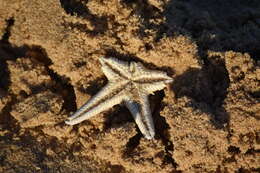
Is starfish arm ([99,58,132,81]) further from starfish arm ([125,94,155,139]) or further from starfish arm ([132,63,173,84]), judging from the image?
starfish arm ([125,94,155,139])

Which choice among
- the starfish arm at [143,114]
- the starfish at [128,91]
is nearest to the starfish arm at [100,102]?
the starfish at [128,91]

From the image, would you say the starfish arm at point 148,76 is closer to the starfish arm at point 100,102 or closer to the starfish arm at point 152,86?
the starfish arm at point 152,86

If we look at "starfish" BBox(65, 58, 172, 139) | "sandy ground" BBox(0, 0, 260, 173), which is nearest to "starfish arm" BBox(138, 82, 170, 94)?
"starfish" BBox(65, 58, 172, 139)

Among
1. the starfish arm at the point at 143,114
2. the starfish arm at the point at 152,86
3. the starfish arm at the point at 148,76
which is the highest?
the starfish arm at the point at 148,76

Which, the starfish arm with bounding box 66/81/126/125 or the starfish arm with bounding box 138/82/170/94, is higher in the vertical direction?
the starfish arm with bounding box 138/82/170/94

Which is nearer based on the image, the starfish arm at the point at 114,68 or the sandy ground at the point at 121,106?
the sandy ground at the point at 121,106

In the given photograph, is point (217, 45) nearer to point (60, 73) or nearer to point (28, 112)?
point (60, 73)

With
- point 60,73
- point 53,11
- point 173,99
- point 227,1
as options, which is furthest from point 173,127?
point 227,1
